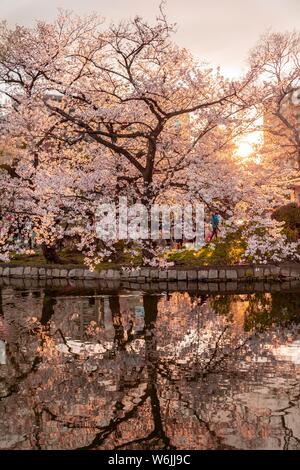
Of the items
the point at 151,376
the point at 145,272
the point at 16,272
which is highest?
the point at 145,272

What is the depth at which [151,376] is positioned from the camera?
9594 mm

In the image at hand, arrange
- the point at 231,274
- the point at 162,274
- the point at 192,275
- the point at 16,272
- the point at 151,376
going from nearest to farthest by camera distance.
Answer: the point at 151,376 → the point at 231,274 → the point at 162,274 → the point at 192,275 → the point at 16,272

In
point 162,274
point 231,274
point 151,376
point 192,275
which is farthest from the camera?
point 192,275

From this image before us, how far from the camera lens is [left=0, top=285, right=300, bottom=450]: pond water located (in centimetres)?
723

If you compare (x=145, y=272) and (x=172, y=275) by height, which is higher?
(x=145, y=272)

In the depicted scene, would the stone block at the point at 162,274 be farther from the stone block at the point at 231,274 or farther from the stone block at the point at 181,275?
the stone block at the point at 231,274

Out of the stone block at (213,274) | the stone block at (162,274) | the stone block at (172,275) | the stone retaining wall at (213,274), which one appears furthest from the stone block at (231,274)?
the stone block at (162,274)

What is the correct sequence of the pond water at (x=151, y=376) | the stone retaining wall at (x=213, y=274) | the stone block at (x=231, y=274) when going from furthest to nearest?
the stone block at (x=231, y=274) → the stone retaining wall at (x=213, y=274) → the pond water at (x=151, y=376)

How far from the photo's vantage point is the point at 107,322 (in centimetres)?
1441

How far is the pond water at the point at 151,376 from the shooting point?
23.7ft

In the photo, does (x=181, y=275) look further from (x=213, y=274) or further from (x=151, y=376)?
(x=151, y=376)

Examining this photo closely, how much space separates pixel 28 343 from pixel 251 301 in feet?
25.0

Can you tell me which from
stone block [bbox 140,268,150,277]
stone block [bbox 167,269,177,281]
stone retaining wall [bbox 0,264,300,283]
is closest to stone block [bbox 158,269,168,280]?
stone retaining wall [bbox 0,264,300,283]

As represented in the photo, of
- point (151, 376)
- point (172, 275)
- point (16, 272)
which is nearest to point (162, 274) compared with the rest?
point (172, 275)
